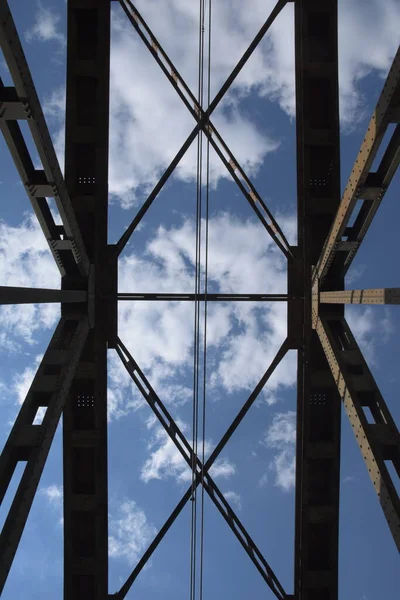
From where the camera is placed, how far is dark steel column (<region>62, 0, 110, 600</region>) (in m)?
15.9

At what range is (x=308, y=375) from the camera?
16.4 metres

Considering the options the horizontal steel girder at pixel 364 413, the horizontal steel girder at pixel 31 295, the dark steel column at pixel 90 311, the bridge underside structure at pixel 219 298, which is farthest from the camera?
the dark steel column at pixel 90 311

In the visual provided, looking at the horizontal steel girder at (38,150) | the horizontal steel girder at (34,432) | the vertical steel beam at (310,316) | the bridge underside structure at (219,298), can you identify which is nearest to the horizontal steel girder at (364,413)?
the bridge underside structure at (219,298)

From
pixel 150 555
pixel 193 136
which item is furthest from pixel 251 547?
pixel 193 136

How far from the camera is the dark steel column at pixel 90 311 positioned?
15.9m

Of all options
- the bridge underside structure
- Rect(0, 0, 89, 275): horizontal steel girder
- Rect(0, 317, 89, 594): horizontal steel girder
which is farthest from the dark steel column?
Rect(0, 317, 89, 594): horizontal steel girder

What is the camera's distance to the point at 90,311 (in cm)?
1527

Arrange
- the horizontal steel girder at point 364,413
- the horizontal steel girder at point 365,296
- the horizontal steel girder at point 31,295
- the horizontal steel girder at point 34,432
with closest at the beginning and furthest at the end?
the horizontal steel girder at point 31,295
the horizontal steel girder at point 34,432
the horizontal steel girder at point 365,296
the horizontal steel girder at point 364,413

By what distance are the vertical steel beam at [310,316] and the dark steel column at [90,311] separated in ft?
18.2

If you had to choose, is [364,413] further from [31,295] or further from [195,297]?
[31,295]

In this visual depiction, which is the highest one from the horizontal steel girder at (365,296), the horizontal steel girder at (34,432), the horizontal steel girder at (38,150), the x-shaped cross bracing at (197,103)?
the x-shaped cross bracing at (197,103)

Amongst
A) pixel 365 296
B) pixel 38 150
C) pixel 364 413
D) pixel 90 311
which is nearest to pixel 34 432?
pixel 90 311

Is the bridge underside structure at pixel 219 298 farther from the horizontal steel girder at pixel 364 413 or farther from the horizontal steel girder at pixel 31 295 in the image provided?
the horizontal steel girder at pixel 31 295

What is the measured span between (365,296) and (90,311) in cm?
719
